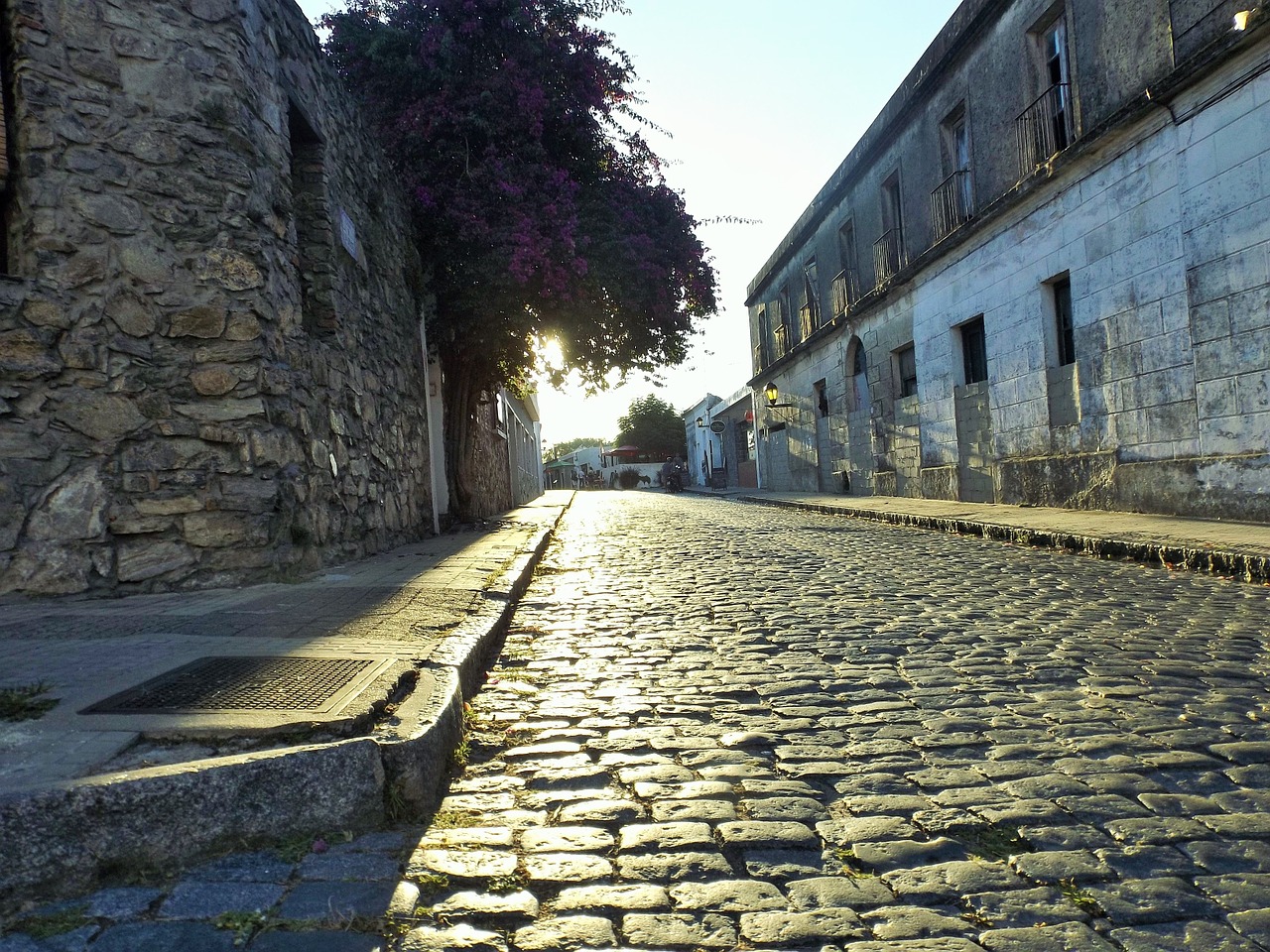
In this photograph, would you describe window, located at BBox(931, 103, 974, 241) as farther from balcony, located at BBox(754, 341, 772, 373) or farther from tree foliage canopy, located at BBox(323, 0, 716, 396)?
balcony, located at BBox(754, 341, 772, 373)

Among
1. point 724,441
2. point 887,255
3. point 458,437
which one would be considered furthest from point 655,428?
point 458,437

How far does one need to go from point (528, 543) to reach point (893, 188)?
12469 mm

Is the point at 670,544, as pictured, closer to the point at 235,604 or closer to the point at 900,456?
the point at 235,604

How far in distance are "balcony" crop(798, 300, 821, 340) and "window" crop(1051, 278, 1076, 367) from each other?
11.1m

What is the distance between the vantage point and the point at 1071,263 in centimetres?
1088

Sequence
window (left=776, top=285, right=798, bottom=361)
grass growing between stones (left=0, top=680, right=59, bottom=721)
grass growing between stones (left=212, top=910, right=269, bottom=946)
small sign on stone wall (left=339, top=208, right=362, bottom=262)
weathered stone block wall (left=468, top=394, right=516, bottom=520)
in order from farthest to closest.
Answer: window (left=776, top=285, right=798, bottom=361) → weathered stone block wall (left=468, top=394, right=516, bottom=520) → small sign on stone wall (left=339, top=208, right=362, bottom=262) → grass growing between stones (left=0, top=680, right=59, bottom=721) → grass growing between stones (left=212, top=910, right=269, bottom=946)

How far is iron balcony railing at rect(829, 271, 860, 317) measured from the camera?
19672 mm

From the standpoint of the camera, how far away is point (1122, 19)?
→ 9.77m

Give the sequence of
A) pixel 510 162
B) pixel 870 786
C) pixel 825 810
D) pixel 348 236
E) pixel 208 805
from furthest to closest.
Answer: pixel 510 162 → pixel 348 236 → pixel 870 786 → pixel 825 810 → pixel 208 805

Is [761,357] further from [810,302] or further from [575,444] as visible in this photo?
[575,444]

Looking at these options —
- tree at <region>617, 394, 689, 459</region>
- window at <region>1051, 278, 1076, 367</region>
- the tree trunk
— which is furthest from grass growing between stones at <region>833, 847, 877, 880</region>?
tree at <region>617, 394, 689, 459</region>

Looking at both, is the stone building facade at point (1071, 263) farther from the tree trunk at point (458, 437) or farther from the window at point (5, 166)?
the window at point (5, 166)

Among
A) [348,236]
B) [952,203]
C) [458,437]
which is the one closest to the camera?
[348,236]

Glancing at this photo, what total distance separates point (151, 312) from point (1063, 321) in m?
10.7
